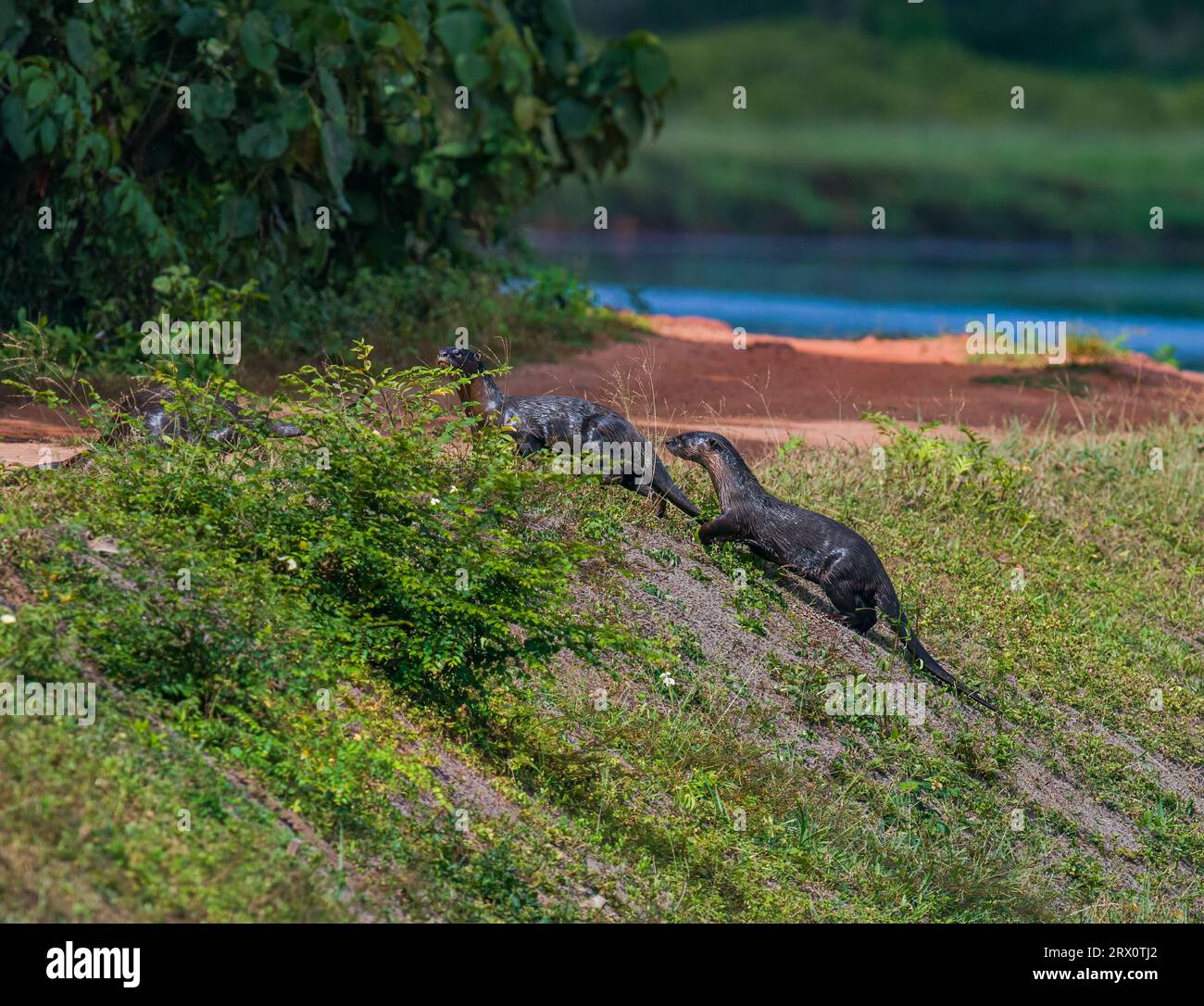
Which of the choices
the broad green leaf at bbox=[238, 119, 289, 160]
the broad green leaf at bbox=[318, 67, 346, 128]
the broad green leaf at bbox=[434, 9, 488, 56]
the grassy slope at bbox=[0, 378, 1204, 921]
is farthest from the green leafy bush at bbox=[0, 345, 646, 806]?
the broad green leaf at bbox=[434, 9, 488, 56]

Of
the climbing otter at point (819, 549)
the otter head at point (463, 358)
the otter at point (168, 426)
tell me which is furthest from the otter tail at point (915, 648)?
the otter at point (168, 426)

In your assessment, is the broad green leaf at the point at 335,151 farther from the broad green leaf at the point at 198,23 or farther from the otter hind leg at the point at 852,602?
the otter hind leg at the point at 852,602

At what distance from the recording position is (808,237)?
4688 cm

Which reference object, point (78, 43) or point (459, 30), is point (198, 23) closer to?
point (78, 43)

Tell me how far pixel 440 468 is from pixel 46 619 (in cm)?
224

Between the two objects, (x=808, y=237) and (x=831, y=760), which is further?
(x=808, y=237)

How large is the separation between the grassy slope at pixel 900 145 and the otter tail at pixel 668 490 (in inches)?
1506

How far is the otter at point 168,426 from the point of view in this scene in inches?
286

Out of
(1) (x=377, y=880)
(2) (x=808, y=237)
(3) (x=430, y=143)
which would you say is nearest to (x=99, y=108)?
(3) (x=430, y=143)
